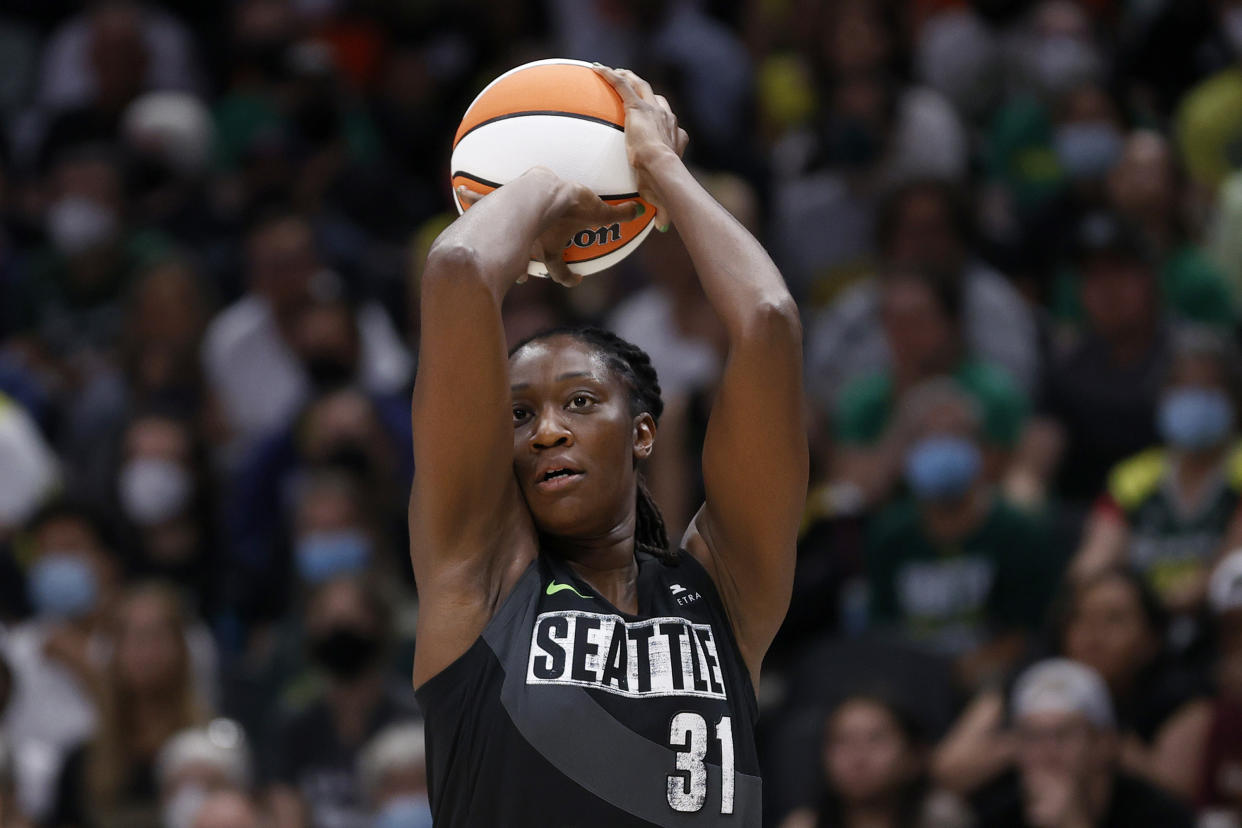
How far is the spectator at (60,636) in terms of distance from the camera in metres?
8.41

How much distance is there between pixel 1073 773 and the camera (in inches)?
254

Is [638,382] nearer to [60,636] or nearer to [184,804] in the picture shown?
[184,804]

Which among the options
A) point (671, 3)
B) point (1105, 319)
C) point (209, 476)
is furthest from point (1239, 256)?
point (209, 476)

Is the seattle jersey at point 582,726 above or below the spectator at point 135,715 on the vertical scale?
below

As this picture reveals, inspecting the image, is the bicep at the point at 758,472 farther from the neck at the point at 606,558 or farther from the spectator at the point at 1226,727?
the spectator at the point at 1226,727

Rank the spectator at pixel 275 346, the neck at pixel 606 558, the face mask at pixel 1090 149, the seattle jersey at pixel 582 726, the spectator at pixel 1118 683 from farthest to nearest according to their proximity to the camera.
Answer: the face mask at pixel 1090 149
the spectator at pixel 275 346
the spectator at pixel 1118 683
the neck at pixel 606 558
the seattle jersey at pixel 582 726

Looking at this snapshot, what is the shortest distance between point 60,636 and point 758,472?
Answer: 5583 millimetres

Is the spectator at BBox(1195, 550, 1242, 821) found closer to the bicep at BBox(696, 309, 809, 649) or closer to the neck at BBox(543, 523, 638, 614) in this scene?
the bicep at BBox(696, 309, 809, 649)

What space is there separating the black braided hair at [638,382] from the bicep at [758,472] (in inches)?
5.8

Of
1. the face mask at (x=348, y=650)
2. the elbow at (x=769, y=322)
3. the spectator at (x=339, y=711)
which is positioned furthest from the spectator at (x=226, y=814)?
the elbow at (x=769, y=322)

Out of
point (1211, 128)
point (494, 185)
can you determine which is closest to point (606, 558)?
point (494, 185)

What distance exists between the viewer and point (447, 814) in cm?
358

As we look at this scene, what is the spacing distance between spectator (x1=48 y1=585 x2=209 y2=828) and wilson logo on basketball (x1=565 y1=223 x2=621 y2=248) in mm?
4610

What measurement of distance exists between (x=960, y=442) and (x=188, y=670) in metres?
3.26
